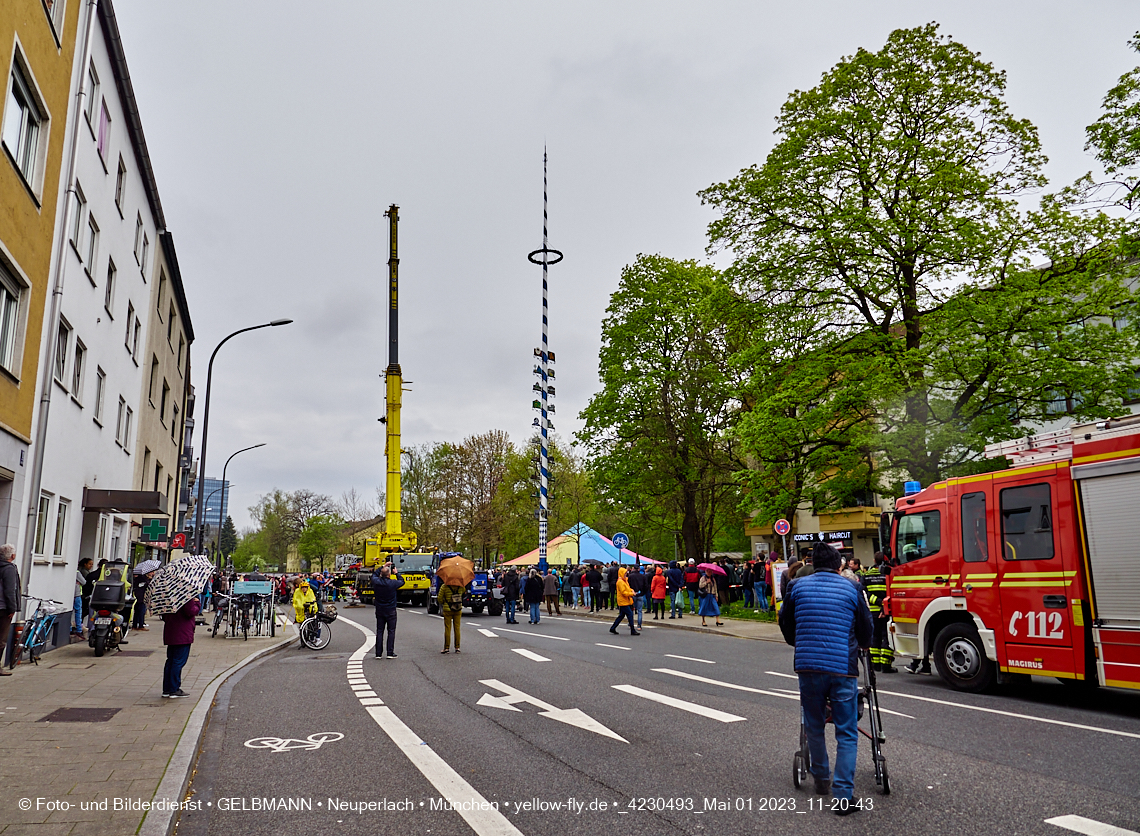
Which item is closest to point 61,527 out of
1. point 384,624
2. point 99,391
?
point 99,391

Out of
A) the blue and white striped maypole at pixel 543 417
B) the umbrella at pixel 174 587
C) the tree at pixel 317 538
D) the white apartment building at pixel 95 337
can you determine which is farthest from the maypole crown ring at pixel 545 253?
the tree at pixel 317 538

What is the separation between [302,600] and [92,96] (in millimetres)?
11862

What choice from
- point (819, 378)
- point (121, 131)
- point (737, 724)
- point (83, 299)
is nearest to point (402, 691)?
point (737, 724)

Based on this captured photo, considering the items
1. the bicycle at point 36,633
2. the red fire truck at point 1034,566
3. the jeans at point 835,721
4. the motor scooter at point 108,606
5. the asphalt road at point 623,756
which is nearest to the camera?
the asphalt road at point 623,756

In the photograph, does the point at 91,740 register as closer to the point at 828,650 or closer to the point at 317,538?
the point at 828,650

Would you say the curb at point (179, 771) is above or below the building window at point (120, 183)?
below

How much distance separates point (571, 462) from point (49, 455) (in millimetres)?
47169

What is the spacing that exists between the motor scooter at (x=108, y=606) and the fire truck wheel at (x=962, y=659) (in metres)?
13.6

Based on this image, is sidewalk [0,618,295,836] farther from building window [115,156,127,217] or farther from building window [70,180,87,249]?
building window [115,156,127,217]

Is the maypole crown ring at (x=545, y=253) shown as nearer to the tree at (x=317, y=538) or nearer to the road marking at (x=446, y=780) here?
the road marking at (x=446, y=780)

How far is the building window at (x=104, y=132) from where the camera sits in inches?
751

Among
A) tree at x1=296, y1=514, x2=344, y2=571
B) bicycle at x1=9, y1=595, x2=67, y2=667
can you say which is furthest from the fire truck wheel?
tree at x1=296, y1=514, x2=344, y2=571

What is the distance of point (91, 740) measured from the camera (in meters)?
7.32

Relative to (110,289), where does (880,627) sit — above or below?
below
